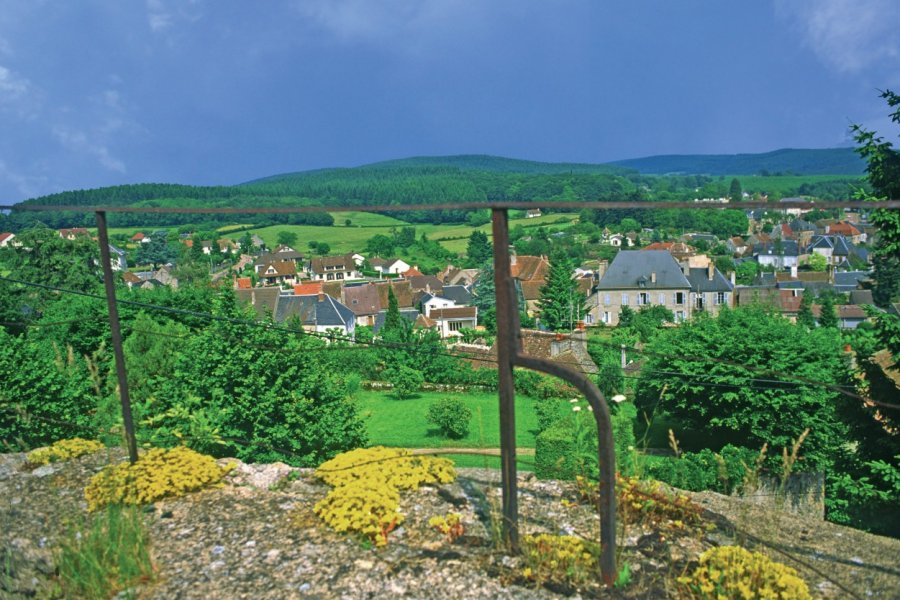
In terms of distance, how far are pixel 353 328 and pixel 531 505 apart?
52.9m

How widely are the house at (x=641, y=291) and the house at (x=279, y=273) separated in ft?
144

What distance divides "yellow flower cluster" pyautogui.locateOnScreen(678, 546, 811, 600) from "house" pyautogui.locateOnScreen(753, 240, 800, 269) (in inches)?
4102

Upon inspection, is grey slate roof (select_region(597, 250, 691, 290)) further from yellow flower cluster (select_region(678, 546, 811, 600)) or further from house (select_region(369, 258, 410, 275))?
yellow flower cluster (select_region(678, 546, 811, 600))

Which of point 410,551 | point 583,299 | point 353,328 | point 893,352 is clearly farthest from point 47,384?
point 583,299

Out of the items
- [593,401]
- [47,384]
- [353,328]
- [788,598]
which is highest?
[593,401]

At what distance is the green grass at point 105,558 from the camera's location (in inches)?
145

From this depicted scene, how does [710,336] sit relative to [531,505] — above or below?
below

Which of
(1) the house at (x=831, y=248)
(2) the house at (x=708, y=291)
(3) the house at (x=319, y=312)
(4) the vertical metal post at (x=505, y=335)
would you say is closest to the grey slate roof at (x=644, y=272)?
(2) the house at (x=708, y=291)

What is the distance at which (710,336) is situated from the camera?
23.3 meters

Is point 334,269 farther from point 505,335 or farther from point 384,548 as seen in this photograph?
point 505,335

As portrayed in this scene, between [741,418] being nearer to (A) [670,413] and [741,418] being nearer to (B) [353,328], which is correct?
(A) [670,413]

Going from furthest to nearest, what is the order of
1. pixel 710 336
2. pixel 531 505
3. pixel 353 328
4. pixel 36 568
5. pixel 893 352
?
pixel 353 328 → pixel 710 336 → pixel 893 352 → pixel 531 505 → pixel 36 568

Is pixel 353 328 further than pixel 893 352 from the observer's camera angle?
Yes

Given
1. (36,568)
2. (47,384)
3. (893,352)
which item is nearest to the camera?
(36,568)
